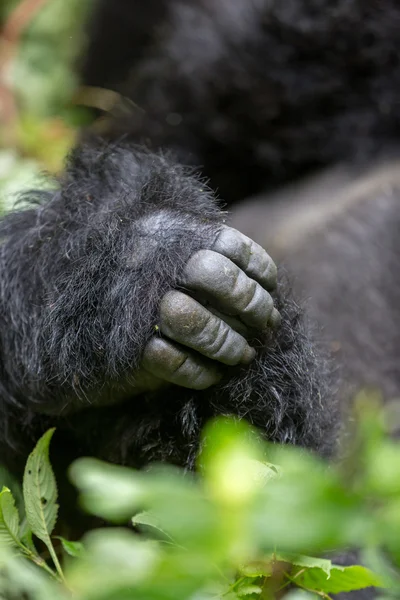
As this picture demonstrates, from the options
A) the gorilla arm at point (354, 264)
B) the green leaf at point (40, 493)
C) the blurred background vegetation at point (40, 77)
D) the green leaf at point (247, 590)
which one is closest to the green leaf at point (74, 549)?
the green leaf at point (40, 493)

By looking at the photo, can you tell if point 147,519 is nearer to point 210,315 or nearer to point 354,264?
point 210,315

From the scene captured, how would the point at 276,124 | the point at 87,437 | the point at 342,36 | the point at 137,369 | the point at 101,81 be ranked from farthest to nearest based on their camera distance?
the point at 101,81 → the point at 276,124 → the point at 342,36 → the point at 87,437 → the point at 137,369

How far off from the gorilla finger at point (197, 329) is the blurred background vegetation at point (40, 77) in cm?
101

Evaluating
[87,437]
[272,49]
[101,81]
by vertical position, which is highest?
[272,49]

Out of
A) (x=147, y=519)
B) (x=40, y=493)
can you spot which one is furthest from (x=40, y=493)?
(x=147, y=519)

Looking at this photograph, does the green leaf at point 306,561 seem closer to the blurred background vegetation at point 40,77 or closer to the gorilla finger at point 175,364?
the gorilla finger at point 175,364

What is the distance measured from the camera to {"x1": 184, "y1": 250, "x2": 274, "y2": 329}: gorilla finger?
763 millimetres

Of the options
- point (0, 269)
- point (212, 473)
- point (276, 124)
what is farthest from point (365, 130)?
point (212, 473)

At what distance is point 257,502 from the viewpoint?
30 centimetres

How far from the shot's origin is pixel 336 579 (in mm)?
632

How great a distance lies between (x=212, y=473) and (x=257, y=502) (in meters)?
0.03

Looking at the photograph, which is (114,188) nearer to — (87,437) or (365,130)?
(87,437)

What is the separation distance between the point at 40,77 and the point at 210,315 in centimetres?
142

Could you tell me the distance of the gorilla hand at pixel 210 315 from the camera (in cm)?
76
